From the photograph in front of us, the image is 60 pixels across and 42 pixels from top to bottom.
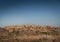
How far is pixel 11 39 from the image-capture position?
4.40 meters

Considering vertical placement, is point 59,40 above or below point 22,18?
below

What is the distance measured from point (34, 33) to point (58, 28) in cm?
59

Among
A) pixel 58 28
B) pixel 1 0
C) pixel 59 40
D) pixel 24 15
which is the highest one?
pixel 1 0

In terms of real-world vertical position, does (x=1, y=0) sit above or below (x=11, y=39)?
above

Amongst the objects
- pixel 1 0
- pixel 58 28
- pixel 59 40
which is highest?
pixel 1 0

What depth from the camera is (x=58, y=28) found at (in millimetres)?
4508

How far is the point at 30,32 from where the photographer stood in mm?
4520

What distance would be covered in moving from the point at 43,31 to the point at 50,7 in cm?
60

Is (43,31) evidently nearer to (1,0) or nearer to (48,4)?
(48,4)

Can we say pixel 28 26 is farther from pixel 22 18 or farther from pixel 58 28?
pixel 58 28

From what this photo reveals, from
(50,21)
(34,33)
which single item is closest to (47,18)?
(50,21)

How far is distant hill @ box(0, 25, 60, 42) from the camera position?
4430 millimetres

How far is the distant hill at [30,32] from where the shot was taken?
4.43m

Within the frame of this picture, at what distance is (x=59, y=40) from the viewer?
4.39 metres
